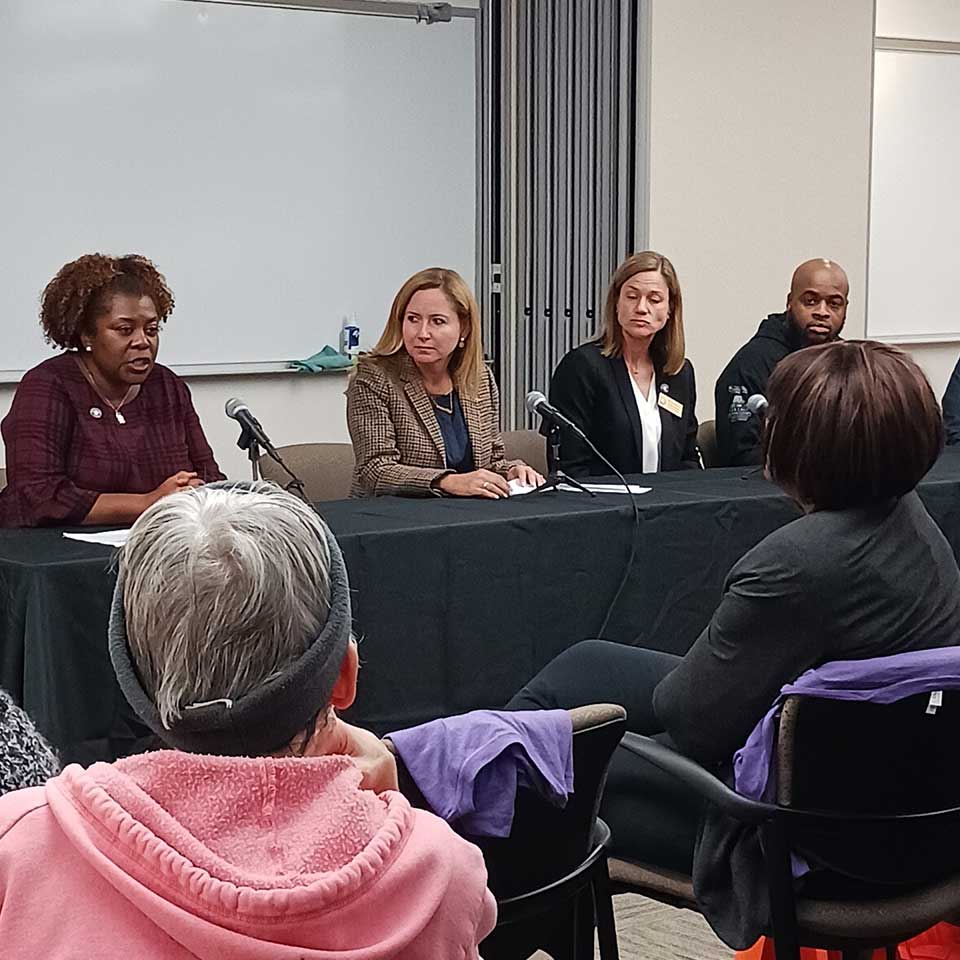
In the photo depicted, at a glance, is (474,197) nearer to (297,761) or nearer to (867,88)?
(867,88)

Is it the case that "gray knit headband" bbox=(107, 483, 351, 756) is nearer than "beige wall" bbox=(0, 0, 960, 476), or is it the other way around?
"gray knit headband" bbox=(107, 483, 351, 756)

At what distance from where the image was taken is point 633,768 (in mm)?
2320

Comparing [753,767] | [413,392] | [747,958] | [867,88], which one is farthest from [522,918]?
[867,88]

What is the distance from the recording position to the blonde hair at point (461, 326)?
3.86 metres

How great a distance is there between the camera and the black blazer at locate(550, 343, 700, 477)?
430cm

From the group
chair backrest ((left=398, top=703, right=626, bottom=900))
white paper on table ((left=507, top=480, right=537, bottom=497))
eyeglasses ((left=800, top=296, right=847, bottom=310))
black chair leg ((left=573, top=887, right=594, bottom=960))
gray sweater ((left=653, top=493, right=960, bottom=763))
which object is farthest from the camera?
eyeglasses ((left=800, top=296, right=847, bottom=310))

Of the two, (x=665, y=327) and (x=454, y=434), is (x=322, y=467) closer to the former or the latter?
(x=454, y=434)

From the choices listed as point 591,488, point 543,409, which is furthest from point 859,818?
point 591,488

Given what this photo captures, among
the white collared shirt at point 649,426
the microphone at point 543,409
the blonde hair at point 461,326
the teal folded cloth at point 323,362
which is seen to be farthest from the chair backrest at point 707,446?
the teal folded cloth at point 323,362

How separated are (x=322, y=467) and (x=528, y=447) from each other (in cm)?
64

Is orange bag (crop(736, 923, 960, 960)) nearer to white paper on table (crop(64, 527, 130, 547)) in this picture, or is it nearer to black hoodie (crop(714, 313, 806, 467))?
white paper on table (crop(64, 527, 130, 547))

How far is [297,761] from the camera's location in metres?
1.08

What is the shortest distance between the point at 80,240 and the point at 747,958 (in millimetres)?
3538

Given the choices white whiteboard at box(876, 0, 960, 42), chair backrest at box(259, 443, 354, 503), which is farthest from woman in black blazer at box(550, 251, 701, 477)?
white whiteboard at box(876, 0, 960, 42)
